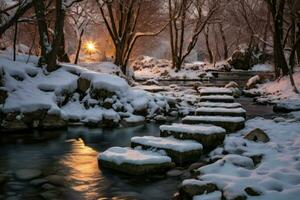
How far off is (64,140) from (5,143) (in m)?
1.53

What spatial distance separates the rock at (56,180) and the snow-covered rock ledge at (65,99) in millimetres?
4992

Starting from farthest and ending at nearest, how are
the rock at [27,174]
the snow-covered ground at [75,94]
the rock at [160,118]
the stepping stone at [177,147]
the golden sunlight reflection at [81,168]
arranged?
the rock at [160,118] → the snow-covered ground at [75,94] → the stepping stone at [177,147] → the rock at [27,174] → the golden sunlight reflection at [81,168]

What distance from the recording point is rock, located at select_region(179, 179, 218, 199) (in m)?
6.21

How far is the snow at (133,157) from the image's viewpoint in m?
7.80

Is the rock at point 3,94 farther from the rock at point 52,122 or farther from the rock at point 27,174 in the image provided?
the rock at point 27,174

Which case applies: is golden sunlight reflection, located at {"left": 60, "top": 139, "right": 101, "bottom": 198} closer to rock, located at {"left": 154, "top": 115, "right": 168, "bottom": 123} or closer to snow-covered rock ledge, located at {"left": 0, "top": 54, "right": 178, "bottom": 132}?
snow-covered rock ledge, located at {"left": 0, "top": 54, "right": 178, "bottom": 132}

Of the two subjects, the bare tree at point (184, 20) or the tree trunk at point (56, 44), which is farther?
the bare tree at point (184, 20)

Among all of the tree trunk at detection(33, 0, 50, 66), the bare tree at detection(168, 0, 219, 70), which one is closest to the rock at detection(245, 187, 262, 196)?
the tree trunk at detection(33, 0, 50, 66)

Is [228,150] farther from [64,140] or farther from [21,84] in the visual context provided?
[21,84]

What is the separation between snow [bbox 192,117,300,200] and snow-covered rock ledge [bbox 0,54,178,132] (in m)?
5.24

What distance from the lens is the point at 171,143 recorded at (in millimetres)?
8625

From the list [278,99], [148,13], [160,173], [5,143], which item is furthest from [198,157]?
[148,13]

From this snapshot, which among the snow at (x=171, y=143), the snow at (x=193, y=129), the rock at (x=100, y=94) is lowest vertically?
the snow at (x=171, y=143)

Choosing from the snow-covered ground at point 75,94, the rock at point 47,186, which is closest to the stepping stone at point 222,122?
the snow-covered ground at point 75,94
